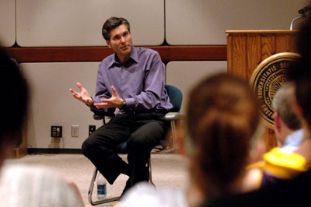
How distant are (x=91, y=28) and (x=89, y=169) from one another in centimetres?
155

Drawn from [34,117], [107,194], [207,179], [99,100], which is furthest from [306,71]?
[34,117]

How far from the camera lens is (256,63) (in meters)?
3.78

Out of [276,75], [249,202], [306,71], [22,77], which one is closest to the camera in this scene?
[249,202]

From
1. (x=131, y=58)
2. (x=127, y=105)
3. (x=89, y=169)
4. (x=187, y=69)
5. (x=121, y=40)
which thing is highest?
(x=121, y=40)

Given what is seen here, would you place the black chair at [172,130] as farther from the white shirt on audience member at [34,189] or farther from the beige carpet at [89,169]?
the white shirt on audience member at [34,189]

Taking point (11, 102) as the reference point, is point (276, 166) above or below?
below

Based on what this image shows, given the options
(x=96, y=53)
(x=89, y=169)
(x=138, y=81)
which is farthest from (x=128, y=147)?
(x=96, y=53)

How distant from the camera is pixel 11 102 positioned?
105cm

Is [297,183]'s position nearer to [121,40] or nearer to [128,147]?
[128,147]

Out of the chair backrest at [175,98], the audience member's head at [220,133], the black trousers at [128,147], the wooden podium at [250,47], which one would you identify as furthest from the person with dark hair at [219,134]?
the chair backrest at [175,98]

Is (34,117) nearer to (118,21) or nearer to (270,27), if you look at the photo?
(118,21)

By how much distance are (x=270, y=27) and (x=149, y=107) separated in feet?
7.39

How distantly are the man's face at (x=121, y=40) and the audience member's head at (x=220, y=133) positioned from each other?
309 centimetres

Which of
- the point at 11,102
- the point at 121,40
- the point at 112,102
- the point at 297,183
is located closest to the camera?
the point at 297,183
